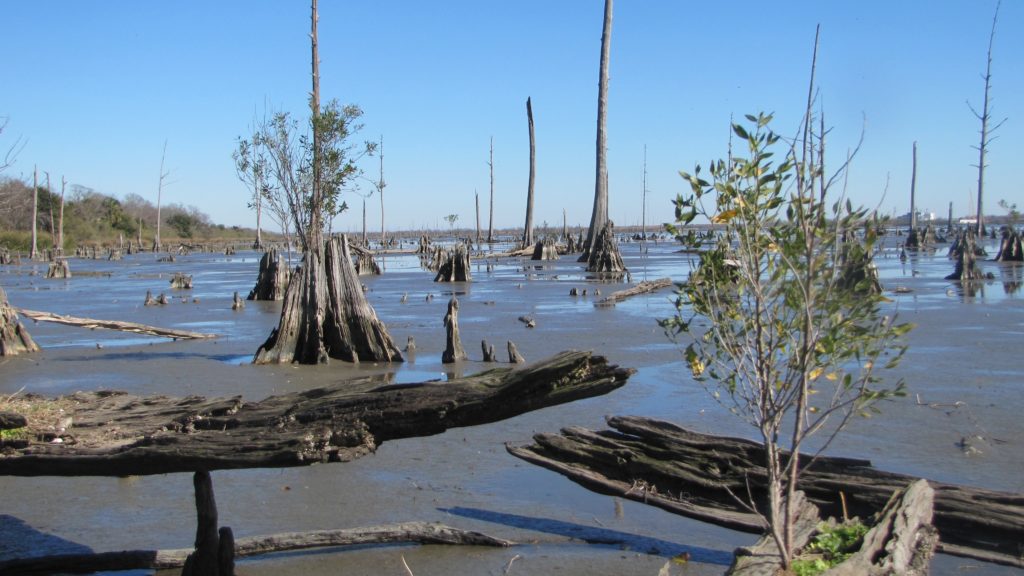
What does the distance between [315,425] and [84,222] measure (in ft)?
218

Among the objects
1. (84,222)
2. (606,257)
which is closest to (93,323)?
(606,257)

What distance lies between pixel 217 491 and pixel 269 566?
1.39 metres

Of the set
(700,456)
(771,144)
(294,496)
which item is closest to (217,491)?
(294,496)

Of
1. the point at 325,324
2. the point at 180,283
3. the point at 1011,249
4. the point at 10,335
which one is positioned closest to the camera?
the point at 325,324

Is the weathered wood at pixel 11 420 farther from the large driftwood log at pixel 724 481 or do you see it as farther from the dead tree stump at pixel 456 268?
the dead tree stump at pixel 456 268

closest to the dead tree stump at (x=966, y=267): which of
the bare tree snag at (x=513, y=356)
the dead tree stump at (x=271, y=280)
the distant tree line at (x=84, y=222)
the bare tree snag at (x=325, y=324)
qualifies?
the bare tree snag at (x=513, y=356)

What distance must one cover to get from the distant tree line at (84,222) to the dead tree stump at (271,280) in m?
21.6

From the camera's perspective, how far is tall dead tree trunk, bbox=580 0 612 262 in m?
32.1

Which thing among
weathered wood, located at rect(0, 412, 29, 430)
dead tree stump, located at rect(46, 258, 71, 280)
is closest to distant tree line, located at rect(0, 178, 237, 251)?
dead tree stump, located at rect(46, 258, 71, 280)

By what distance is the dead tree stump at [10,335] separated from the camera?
11336 millimetres

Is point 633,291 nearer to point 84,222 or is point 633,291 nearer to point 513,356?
point 513,356

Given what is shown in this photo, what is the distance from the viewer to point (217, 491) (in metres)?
5.77

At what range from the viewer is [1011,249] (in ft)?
96.0

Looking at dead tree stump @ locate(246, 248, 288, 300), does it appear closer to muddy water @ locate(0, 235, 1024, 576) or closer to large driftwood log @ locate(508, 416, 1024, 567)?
muddy water @ locate(0, 235, 1024, 576)
